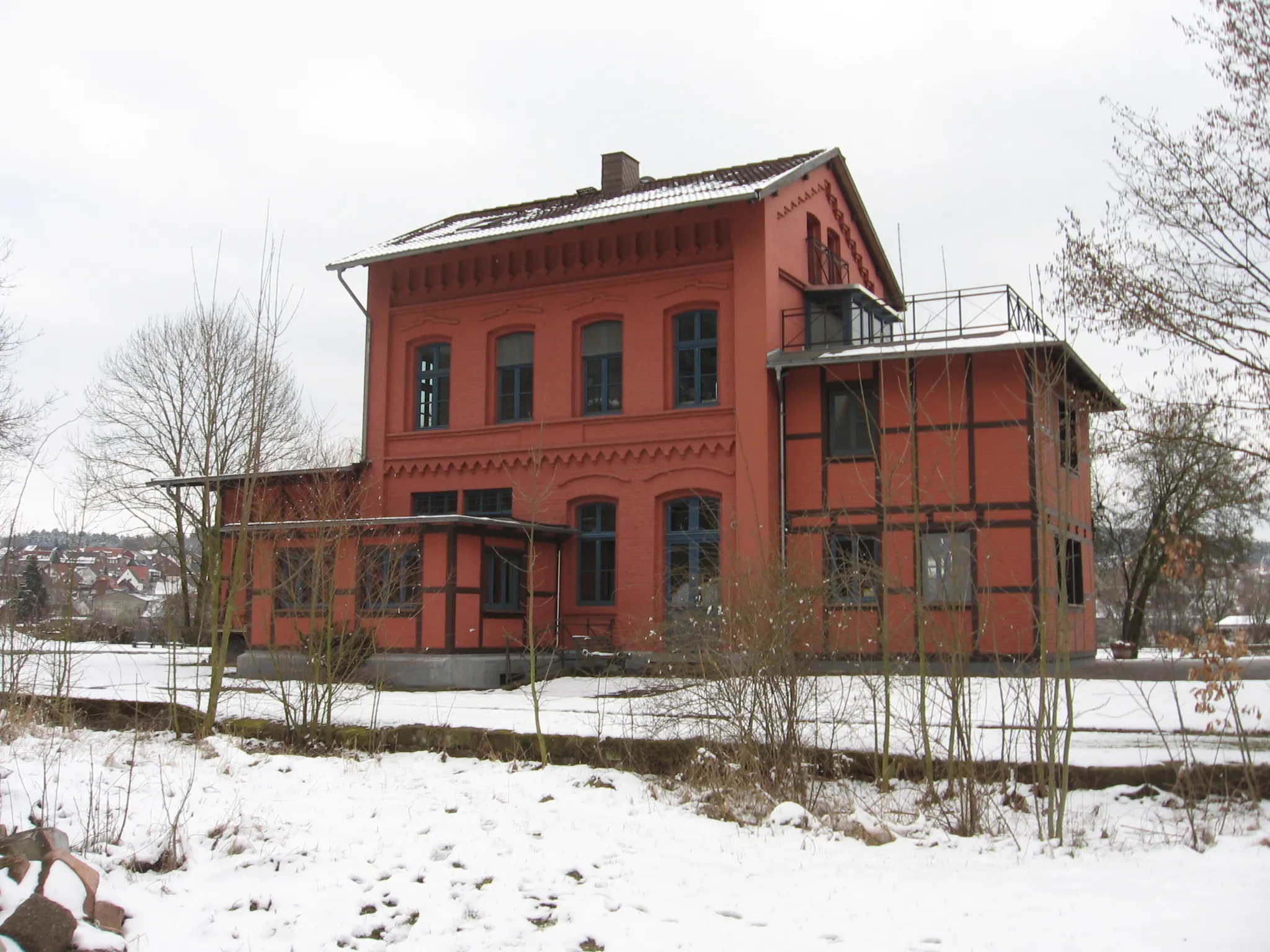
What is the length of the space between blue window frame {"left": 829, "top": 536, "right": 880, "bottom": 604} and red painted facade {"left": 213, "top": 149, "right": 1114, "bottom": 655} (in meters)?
0.33

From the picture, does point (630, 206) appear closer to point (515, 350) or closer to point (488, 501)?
point (515, 350)

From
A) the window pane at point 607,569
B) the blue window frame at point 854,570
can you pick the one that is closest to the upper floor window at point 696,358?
the window pane at point 607,569

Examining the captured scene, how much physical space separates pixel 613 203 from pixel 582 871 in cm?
1507

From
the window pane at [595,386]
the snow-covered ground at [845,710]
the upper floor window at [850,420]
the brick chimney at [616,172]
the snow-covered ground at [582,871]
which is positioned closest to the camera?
the snow-covered ground at [582,871]

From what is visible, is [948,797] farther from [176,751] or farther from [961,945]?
[176,751]

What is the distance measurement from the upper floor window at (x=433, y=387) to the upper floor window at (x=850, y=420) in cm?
746

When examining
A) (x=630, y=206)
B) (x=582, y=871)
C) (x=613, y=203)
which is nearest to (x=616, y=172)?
(x=613, y=203)

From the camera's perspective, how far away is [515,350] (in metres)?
21.2

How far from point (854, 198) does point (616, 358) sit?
649cm

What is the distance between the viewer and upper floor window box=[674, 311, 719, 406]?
19.4m

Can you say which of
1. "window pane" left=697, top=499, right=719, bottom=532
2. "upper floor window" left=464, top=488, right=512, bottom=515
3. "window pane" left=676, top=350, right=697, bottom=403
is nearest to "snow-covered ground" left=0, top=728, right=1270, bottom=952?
"window pane" left=697, top=499, right=719, bottom=532

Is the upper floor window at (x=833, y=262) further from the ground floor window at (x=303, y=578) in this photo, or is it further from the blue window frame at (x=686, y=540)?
the ground floor window at (x=303, y=578)

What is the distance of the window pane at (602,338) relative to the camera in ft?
66.7

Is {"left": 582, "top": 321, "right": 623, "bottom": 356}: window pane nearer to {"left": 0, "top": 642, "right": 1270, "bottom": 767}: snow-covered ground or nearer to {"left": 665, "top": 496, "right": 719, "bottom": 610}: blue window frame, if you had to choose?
{"left": 665, "top": 496, "right": 719, "bottom": 610}: blue window frame
